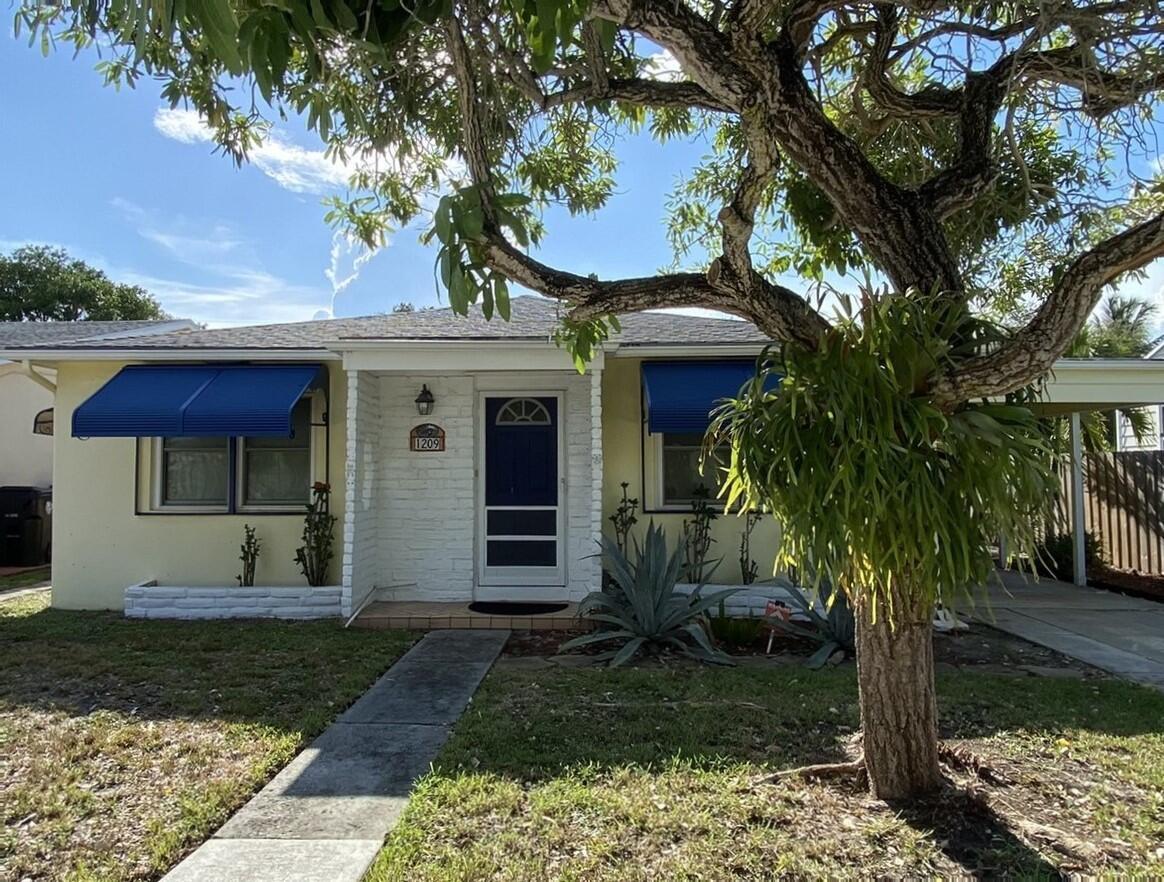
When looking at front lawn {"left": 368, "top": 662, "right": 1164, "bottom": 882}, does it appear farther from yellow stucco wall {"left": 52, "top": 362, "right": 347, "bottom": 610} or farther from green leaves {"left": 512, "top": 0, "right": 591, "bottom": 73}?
yellow stucco wall {"left": 52, "top": 362, "right": 347, "bottom": 610}

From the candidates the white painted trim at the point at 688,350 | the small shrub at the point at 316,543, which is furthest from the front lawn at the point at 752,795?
the white painted trim at the point at 688,350

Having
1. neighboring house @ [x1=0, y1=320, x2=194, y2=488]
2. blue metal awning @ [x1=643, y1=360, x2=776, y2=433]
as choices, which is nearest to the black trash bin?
neighboring house @ [x1=0, y1=320, x2=194, y2=488]

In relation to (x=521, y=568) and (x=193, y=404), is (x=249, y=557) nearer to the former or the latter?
(x=193, y=404)

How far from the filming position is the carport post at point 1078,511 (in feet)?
35.6

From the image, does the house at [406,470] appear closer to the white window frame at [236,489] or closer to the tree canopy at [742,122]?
the white window frame at [236,489]

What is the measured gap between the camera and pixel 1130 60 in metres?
4.43

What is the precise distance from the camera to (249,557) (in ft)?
28.9

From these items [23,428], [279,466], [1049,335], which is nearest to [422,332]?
[279,466]

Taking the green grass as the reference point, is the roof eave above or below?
above

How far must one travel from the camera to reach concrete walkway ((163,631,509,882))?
312 centimetres

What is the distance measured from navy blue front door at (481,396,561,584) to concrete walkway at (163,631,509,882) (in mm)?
3005

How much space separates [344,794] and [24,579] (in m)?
11.1

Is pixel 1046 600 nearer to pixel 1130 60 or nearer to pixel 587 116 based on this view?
pixel 1130 60

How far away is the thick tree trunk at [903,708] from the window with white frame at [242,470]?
7.45 metres
